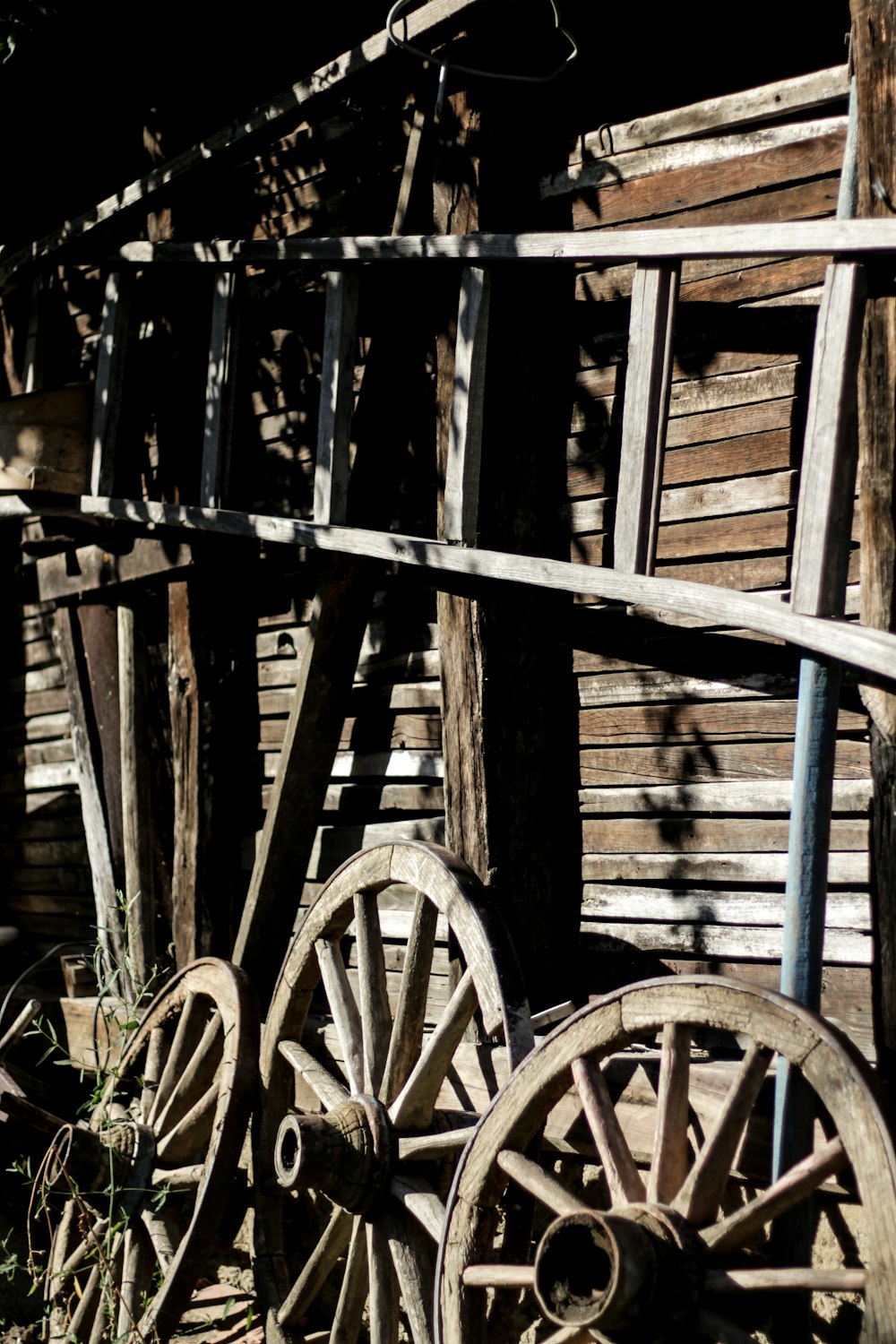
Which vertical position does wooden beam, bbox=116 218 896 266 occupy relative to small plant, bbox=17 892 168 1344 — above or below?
above

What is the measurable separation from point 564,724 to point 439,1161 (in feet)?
4.35

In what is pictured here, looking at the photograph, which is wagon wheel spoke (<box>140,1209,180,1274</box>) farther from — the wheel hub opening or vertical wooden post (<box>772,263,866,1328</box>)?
vertical wooden post (<box>772,263,866,1328</box>)

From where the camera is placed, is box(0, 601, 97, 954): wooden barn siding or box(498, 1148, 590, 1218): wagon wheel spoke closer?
box(498, 1148, 590, 1218): wagon wheel spoke

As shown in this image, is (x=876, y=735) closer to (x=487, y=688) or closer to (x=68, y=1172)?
(x=487, y=688)

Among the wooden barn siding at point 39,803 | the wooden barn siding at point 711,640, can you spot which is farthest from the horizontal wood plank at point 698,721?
the wooden barn siding at point 39,803

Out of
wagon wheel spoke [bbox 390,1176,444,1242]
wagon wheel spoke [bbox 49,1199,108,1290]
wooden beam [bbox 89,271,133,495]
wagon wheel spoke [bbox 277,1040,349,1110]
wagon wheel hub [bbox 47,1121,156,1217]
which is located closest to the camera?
wagon wheel spoke [bbox 390,1176,444,1242]

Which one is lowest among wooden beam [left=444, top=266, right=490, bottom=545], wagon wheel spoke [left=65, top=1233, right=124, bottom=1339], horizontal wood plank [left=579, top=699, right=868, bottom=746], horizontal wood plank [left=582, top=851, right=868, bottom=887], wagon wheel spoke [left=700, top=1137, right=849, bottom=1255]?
wagon wheel spoke [left=65, top=1233, right=124, bottom=1339]

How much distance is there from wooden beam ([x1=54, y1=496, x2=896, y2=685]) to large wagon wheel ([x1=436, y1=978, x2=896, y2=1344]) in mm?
724

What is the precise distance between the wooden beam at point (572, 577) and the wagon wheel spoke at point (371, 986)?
3.31 ft

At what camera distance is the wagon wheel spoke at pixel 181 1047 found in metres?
4.33

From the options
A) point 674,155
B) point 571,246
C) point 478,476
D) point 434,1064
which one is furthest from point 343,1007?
point 674,155

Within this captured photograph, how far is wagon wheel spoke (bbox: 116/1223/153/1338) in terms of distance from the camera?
4.00m

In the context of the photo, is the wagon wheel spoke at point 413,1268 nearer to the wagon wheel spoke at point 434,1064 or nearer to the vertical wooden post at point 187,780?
the wagon wheel spoke at point 434,1064

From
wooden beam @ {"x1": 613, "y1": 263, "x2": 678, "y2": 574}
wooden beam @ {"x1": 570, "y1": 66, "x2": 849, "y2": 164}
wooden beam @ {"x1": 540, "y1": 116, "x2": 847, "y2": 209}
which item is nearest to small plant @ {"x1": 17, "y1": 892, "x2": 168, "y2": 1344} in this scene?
wooden beam @ {"x1": 613, "y1": 263, "x2": 678, "y2": 574}
